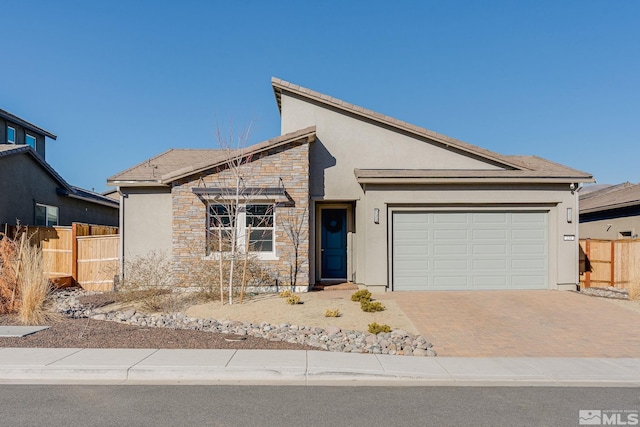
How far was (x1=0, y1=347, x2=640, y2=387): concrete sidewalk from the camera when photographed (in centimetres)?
670

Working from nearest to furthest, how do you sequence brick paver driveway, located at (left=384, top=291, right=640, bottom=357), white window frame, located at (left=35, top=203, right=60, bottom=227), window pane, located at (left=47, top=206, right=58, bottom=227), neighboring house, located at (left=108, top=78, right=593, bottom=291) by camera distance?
brick paver driveway, located at (left=384, top=291, right=640, bottom=357)
neighboring house, located at (left=108, top=78, right=593, bottom=291)
white window frame, located at (left=35, top=203, right=60, bottom=227)
window pane, located at (left=47, top=206, right=58, bottom=227)

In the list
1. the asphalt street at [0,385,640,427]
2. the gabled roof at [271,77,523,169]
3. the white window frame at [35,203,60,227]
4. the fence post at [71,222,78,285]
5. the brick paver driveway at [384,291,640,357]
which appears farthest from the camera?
the white window frame at [35,203,60,227]

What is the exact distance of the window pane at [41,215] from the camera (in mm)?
18906

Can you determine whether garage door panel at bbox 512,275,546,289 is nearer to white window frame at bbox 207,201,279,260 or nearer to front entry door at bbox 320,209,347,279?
front entry door at bbox 320,209,347,279

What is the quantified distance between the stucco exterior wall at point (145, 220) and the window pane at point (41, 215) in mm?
6821

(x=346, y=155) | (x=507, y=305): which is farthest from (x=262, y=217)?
(x=507, y=305)

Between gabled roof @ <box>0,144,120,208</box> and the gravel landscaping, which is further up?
gabled roof @ <box>0,144,120,208</box>

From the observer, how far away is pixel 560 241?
45.0 feet

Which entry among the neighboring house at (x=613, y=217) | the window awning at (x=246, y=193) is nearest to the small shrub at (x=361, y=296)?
the window awning at (x=246, y=193)

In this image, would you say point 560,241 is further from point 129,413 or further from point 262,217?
point 129,413

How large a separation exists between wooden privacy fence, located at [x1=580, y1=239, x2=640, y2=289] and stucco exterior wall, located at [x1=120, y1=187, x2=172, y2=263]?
1394 centimetres

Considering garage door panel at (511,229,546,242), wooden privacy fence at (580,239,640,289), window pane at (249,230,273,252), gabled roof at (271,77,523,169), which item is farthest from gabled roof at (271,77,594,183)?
window pane at (249,230,273,252)

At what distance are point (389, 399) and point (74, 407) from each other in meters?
3.97

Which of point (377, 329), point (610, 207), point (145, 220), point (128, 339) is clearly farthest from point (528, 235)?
point (145, 220)
